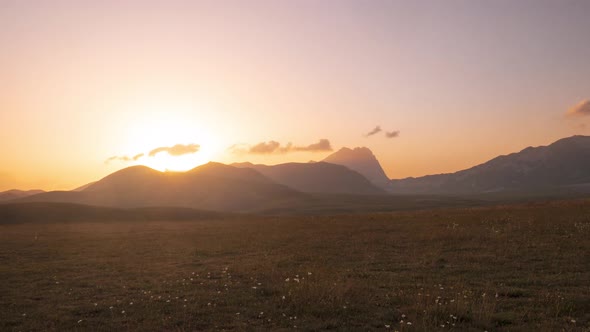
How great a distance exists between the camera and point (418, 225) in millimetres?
44875

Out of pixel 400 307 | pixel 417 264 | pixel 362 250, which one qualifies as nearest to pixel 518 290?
pixel 400 307

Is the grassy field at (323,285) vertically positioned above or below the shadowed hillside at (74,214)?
below

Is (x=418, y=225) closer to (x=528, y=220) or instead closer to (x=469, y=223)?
(x=469, y=223)

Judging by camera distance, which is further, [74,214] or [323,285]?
[74,214]

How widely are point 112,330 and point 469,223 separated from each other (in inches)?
1474

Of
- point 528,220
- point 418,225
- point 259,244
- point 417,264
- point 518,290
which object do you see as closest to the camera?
point 518,290

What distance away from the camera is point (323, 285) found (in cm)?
1798

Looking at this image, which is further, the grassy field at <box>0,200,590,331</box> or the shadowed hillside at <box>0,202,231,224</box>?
the shadowed hillside at <box>0,202,231,224</box>

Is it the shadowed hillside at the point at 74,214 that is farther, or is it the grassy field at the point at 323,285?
the shadowed hillside at the point at 74,214

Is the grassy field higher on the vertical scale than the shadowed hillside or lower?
lower

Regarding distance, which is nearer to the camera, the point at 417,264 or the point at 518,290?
the point at 518,290

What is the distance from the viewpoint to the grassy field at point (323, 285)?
14.0 m

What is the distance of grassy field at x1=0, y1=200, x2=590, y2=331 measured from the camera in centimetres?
1405

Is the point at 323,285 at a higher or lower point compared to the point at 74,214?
lower
